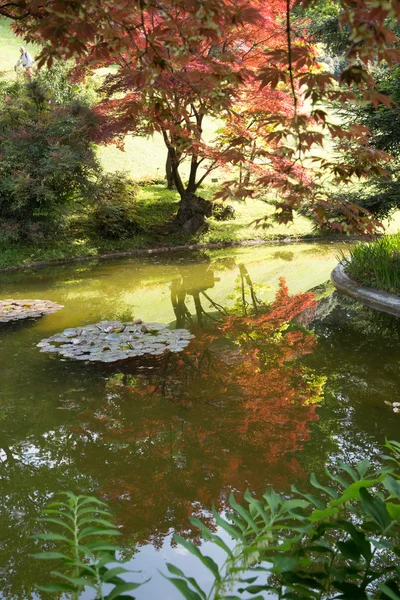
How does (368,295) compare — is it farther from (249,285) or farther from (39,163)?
(39,163)

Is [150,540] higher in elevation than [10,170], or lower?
lower

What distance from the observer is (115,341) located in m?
5.82

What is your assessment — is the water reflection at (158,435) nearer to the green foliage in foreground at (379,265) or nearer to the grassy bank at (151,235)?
the green foliage in foreground at (379,265)

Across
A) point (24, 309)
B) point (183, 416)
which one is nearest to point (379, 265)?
point (183, 416)

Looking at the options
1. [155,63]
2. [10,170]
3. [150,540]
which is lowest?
[150,540]

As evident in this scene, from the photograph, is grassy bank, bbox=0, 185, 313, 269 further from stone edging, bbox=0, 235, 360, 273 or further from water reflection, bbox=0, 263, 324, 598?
water reflection, bbox=0, 263, 324, 598

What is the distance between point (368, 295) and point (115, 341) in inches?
133

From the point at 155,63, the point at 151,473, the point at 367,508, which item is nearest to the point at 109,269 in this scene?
the point at 151,473

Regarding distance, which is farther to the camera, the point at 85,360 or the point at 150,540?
the point at 85,360

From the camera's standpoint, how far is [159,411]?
161 inches

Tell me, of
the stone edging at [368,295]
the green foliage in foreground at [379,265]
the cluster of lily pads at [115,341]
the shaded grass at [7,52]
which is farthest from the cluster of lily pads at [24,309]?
the shaded grass at [7,52]

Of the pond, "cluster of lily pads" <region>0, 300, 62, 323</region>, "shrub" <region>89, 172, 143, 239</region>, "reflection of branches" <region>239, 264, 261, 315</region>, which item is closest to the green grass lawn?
"shrub" <region>89, 172, 143, 239</region>

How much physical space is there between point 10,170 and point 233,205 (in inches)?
249

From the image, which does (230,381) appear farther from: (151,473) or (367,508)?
(367,508)
